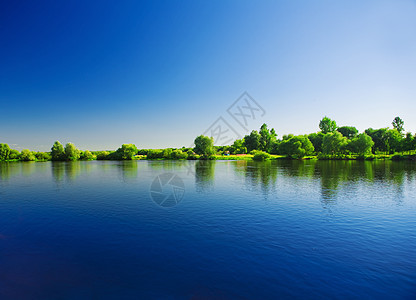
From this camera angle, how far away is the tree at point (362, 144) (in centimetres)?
10112

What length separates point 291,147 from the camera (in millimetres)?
119438

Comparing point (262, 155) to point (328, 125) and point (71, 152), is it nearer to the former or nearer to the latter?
point (328, 125)

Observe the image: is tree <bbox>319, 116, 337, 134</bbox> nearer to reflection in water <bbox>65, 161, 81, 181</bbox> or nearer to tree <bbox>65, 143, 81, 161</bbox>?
reflection in water <bbox>65, 161, 81, 181</bbox>

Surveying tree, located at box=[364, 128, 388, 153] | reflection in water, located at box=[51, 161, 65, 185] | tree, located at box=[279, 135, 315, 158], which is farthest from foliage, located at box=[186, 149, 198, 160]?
tree, located at box=[364, 128, 388, 153]

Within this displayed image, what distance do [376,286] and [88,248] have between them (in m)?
16.4

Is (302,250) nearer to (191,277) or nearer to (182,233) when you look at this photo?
(191,277)

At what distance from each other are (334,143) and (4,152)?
202m

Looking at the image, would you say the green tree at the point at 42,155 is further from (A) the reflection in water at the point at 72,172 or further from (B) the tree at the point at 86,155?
(A) the reflection in water at the point at 72,172

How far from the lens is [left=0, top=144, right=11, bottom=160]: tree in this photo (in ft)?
422

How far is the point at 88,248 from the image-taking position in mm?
13398

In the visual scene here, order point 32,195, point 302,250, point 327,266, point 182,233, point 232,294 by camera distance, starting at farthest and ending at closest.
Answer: point 32,195
point 182,233
point 302,250
point 327,266
point 232,294

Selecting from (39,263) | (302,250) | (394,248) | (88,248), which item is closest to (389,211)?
(394,248)

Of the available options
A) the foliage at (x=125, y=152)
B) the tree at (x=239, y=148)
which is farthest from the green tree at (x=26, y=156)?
the tree at (x=239, y=148)

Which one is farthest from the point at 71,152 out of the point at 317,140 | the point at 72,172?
the point at 317,140
